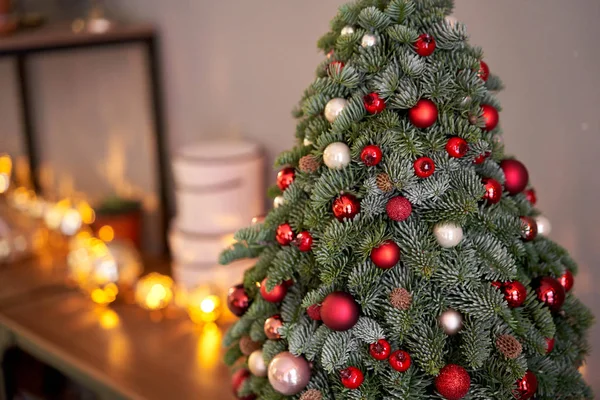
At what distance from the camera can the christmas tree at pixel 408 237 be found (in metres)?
0.80

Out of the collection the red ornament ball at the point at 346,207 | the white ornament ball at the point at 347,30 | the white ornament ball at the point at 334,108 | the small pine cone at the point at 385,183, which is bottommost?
the red ornament ball at the point at 346,207

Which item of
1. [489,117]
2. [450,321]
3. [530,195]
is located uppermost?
[489,117]

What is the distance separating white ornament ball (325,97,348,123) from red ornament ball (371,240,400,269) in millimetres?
168

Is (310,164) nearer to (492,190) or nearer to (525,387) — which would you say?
(492,190)

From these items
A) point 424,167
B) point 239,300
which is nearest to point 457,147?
point 424,167

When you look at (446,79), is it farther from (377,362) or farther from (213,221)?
(213,221)

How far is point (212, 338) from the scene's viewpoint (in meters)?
1.46

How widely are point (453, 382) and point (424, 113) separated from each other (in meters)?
0.32

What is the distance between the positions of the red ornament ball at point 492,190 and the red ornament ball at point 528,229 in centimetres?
6

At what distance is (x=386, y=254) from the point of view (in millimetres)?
800

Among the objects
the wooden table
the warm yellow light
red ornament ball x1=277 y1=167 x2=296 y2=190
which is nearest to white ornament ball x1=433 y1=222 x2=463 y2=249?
red ornament ball x1=277 y1=167 x2=296 y2=190

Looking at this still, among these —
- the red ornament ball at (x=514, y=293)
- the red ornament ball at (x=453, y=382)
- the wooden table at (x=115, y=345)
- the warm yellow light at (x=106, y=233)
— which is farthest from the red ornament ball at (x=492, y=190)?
the warm yellow light at (x=106, y=233)

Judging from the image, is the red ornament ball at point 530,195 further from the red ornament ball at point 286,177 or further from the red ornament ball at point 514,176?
the red ornament ball at point 286,177

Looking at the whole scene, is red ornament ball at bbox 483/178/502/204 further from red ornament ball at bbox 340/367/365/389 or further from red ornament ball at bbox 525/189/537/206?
red ornament ball at bbox 340/367/365/389
